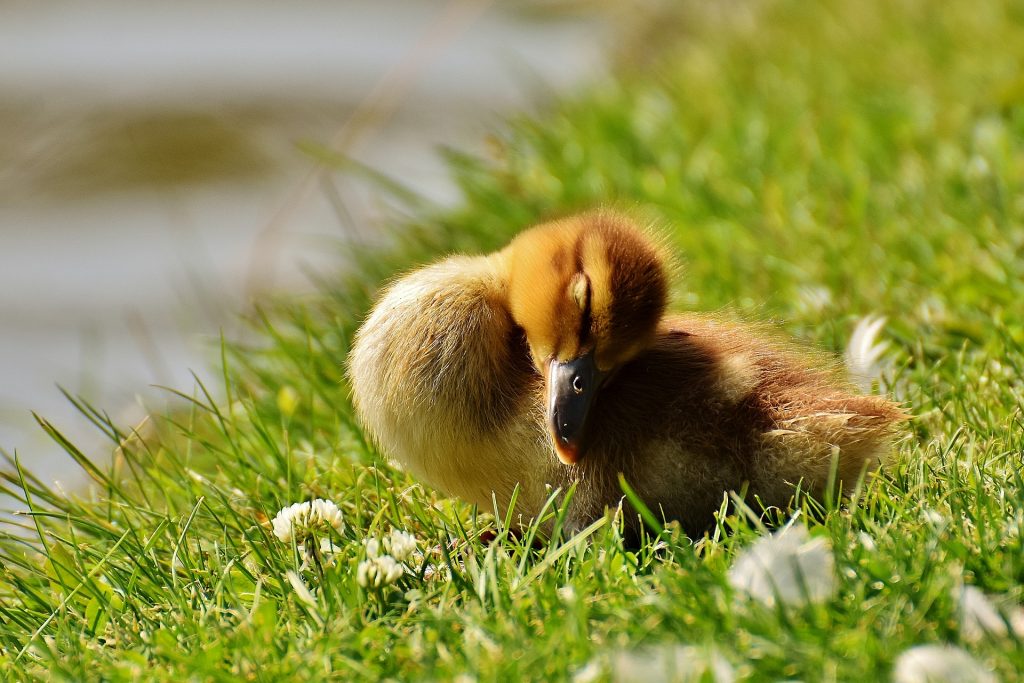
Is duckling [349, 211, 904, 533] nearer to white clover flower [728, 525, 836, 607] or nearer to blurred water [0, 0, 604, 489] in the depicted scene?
white clover flower [728, 525, 836, 607]

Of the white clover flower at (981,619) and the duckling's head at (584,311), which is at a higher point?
the duckling's head at (584,311)

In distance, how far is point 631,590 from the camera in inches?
98.1

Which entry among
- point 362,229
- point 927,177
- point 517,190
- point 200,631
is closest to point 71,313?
point 362,229

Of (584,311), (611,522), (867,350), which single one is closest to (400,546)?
(611,522)

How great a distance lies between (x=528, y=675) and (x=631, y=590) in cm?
37

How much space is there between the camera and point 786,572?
7.45 ft

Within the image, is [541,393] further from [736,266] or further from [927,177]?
[927,177]

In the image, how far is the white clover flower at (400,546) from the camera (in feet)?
8.86

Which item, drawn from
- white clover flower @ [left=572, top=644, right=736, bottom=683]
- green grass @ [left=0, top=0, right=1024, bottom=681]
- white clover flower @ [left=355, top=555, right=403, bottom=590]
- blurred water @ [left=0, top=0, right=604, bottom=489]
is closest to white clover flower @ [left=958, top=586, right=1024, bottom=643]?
green grass @ [left=0, top=0, right=1024, bottom=681]

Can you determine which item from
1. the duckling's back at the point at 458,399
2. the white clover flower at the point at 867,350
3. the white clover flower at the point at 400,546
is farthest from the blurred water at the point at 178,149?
the white clover flower at the point at 867,350

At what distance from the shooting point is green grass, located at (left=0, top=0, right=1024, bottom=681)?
7.54ft

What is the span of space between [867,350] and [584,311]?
1.26 m

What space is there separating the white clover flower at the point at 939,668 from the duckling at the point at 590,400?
69 cm

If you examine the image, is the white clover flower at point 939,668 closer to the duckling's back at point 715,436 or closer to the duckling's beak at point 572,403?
the duckling's back at point 715,436
